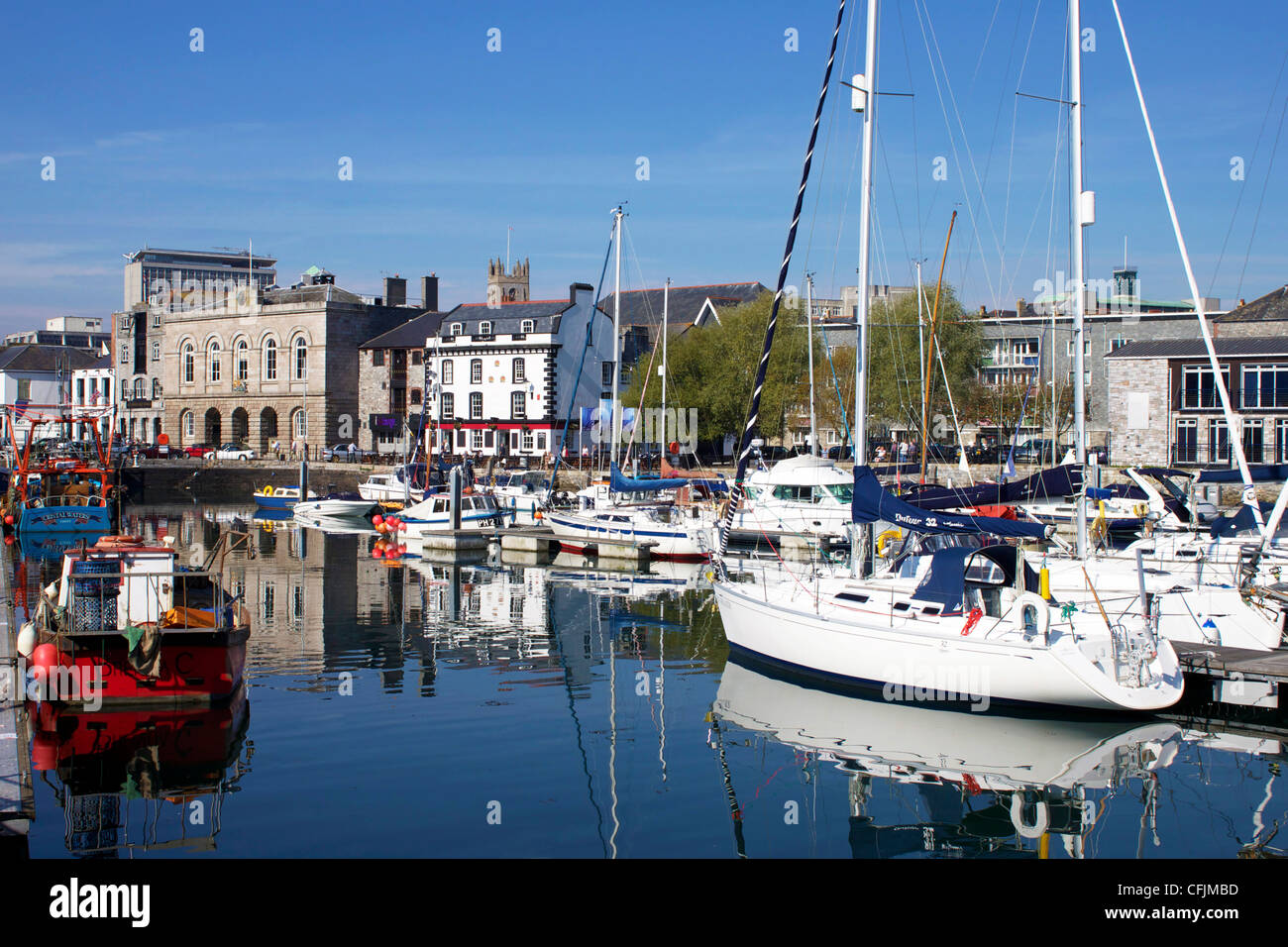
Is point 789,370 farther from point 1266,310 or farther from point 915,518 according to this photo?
point 915,518

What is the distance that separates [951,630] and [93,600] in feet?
45.2

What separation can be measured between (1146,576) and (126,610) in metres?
19.3

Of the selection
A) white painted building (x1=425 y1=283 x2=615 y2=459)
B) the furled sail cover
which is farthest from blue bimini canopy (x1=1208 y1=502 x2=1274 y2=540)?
white painted building (x1=425 y1=283 x2=615 y2=459)

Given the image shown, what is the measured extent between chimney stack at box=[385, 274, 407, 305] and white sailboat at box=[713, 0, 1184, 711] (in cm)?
7235

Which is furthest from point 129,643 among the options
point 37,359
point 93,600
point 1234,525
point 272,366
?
point 37,359

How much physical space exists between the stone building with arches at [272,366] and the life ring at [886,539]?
217 ft

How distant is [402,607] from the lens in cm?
3170

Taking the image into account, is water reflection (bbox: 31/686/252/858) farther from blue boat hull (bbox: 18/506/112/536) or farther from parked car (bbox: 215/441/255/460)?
parked car (bbox: 215/441/255/460)

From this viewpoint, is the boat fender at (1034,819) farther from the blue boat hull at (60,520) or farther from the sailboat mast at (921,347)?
the blue boat hull at (60,520)

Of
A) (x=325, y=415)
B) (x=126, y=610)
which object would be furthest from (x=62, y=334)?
(x=126, y=610)

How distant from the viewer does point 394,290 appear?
9250 cm

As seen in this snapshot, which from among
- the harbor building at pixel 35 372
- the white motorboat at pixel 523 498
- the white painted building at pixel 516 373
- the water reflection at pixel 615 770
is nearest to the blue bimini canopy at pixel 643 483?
the white motorboat at pixel 523 498

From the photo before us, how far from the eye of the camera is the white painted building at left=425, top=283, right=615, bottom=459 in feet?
249
